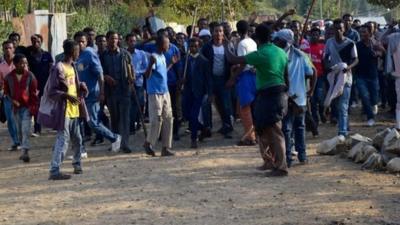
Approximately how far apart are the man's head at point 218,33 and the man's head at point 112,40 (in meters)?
1.53

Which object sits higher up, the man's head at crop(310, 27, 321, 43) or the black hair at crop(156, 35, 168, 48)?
the black hair at crop(156, 35, 168, 48)

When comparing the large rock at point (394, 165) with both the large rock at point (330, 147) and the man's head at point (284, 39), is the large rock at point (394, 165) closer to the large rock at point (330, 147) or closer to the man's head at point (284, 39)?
the large rock at point (330, 147)

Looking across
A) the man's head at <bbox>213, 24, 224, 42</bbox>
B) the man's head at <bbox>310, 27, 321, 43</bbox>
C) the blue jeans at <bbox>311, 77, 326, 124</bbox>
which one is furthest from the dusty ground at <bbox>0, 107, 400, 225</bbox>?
the man's head at <bbox>310, 27, 321, 43</bbox>

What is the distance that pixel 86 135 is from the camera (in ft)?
43.0

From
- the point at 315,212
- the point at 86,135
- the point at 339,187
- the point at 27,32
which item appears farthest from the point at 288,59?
the point at 27,32

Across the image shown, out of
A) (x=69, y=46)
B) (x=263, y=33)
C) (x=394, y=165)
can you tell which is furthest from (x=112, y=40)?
(x=394, y=165)

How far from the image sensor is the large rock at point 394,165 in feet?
29.5

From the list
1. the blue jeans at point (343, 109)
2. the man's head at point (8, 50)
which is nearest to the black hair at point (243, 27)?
the blue jeans at point (343, 109)

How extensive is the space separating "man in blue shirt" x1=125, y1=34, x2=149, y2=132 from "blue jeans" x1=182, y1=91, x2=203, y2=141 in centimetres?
80

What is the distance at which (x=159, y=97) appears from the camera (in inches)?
419

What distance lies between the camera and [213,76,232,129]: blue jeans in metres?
12.4

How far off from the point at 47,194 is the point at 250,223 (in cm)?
272

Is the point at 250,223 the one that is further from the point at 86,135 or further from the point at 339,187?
the point at 86,135

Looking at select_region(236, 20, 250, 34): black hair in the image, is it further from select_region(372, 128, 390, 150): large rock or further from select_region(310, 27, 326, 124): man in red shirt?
select_region(310, 27, 326, 124): man in red shirt
